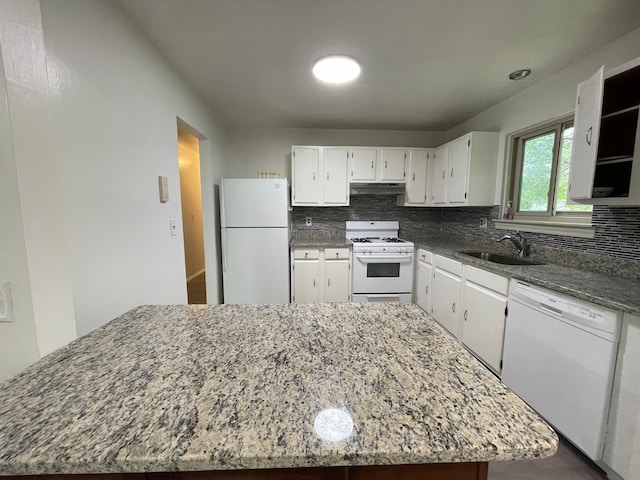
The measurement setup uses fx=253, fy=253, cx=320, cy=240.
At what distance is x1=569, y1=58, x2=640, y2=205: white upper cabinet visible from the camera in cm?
132

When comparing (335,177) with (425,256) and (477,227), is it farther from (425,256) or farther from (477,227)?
(477,227)

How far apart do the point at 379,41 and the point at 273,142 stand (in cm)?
203

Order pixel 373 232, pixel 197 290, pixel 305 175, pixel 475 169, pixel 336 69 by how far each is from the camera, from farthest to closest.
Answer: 1. pixel 197 290
2. pixel 373 232
3. pixel 305 175
4. pixel 475 169
5. pixel 336 69

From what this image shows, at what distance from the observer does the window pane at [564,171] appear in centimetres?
200

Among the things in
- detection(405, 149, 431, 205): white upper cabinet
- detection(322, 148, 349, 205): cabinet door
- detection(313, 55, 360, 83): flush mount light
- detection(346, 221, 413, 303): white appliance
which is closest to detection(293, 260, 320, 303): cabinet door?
detection(346, 221, 413, 303): white appliance

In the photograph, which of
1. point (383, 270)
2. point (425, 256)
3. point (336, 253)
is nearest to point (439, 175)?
point (425, 256)

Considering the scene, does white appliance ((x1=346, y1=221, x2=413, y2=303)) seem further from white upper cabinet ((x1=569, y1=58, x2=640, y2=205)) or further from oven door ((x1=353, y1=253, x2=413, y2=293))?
white upper cabinet ((x1=569, y1=58, x2=640, y2=205))

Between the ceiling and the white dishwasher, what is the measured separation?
1.54 meters

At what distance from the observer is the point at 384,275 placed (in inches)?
120

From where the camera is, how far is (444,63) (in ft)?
6.00

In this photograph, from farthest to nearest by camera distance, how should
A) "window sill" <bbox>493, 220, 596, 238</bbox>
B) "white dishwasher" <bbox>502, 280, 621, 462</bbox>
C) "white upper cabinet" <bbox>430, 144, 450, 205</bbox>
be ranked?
"white upper cabinet" <bbox>430, 144, 450, 205</bbox>, "window sill" <bbox>493, 220, 596, 238</bbox>, "white dishwasher" <bbox>502, 280, 621, 462</bbox>

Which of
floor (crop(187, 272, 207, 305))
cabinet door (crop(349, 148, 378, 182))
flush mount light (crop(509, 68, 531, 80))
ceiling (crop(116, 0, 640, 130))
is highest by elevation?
flush mount light (crop(509, 68, 531, 80))

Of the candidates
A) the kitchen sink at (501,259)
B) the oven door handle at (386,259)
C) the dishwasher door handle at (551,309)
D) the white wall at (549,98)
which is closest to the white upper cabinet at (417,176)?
the white wall at (549,98)

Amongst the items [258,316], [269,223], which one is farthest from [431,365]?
[269,223]
